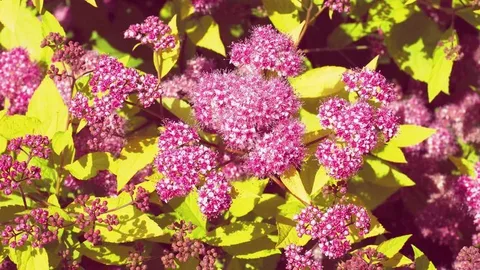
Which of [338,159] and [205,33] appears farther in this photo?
[205,33]

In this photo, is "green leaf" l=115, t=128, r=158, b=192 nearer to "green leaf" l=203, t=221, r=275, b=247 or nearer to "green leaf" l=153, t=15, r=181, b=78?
"green leaf" l=153, t=15, r=181, b=78

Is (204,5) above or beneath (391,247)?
above

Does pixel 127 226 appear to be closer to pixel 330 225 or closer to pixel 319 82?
pixel 330 225

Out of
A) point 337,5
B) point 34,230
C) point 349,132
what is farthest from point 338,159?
point 34,230

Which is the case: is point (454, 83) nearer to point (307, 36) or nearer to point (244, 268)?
point (307, 36)

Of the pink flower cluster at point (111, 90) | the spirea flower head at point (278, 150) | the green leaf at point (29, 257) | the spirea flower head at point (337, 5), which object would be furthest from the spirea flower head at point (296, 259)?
the spirea flower head at point (337, 5)

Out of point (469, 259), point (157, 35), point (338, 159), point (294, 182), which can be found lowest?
point (469, 259)
